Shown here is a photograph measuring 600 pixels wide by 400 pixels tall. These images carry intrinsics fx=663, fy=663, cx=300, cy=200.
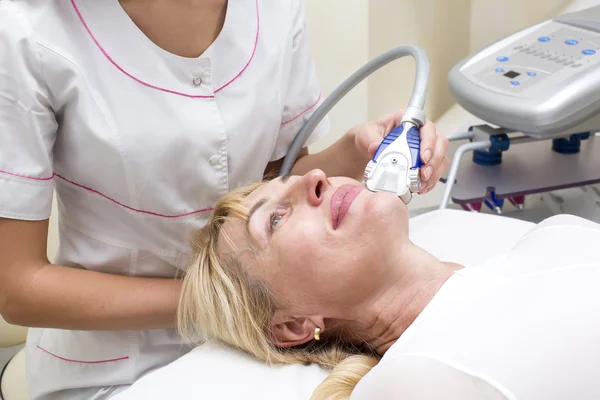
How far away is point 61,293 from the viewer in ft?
3.75

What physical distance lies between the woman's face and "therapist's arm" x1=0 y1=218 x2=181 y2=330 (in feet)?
0.65

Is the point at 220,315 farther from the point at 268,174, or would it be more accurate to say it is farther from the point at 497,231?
the point at 497,231

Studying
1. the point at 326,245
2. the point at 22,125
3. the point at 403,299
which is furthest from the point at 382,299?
the point at 22,125

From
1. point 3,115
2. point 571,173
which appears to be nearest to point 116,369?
point 3,115

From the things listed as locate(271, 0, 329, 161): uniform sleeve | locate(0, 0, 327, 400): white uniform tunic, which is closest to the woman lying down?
locate(0, 0, 327, 400): white uniform tunic

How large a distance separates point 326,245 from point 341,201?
0.10 meters

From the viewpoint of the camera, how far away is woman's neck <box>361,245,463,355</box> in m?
1.17

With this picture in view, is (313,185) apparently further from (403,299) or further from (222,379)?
(222,379)

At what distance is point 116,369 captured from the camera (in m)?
1.30

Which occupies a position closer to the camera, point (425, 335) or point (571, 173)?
point (425, 335)

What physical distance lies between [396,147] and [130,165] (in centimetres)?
47

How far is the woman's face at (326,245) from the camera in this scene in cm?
114

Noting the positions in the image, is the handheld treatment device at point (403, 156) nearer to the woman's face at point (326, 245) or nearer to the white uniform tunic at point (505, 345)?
the woman's face at point (326, 245)

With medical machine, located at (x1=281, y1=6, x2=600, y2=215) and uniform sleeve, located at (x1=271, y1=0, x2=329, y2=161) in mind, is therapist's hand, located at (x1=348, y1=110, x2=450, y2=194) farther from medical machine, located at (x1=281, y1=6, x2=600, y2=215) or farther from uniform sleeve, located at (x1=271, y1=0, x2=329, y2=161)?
uniform sleeve, located at (x1=271, y1=0, x2=329, y2=161)
